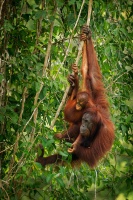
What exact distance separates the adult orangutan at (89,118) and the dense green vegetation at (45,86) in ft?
0.39

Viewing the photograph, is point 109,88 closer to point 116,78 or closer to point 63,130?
point 116,78

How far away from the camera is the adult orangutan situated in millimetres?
4727

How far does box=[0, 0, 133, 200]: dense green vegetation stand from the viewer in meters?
4.28

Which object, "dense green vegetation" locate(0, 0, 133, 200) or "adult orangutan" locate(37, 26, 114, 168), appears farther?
"adult orangutan" locate(37, 26, 114, 168)

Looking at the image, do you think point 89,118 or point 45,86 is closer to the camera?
point 45,86

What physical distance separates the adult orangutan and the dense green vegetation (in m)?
0.12

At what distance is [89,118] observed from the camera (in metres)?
4.71

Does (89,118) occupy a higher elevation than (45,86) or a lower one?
lower

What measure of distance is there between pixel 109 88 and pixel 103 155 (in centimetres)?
78

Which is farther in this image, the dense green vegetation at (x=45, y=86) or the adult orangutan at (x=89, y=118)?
the adult orangutan at (x=89, y=118)

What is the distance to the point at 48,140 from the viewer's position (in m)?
3.81

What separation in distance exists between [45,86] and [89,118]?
682mm

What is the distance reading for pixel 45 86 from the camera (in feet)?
13.9

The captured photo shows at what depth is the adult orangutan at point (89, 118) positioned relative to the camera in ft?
15.5
